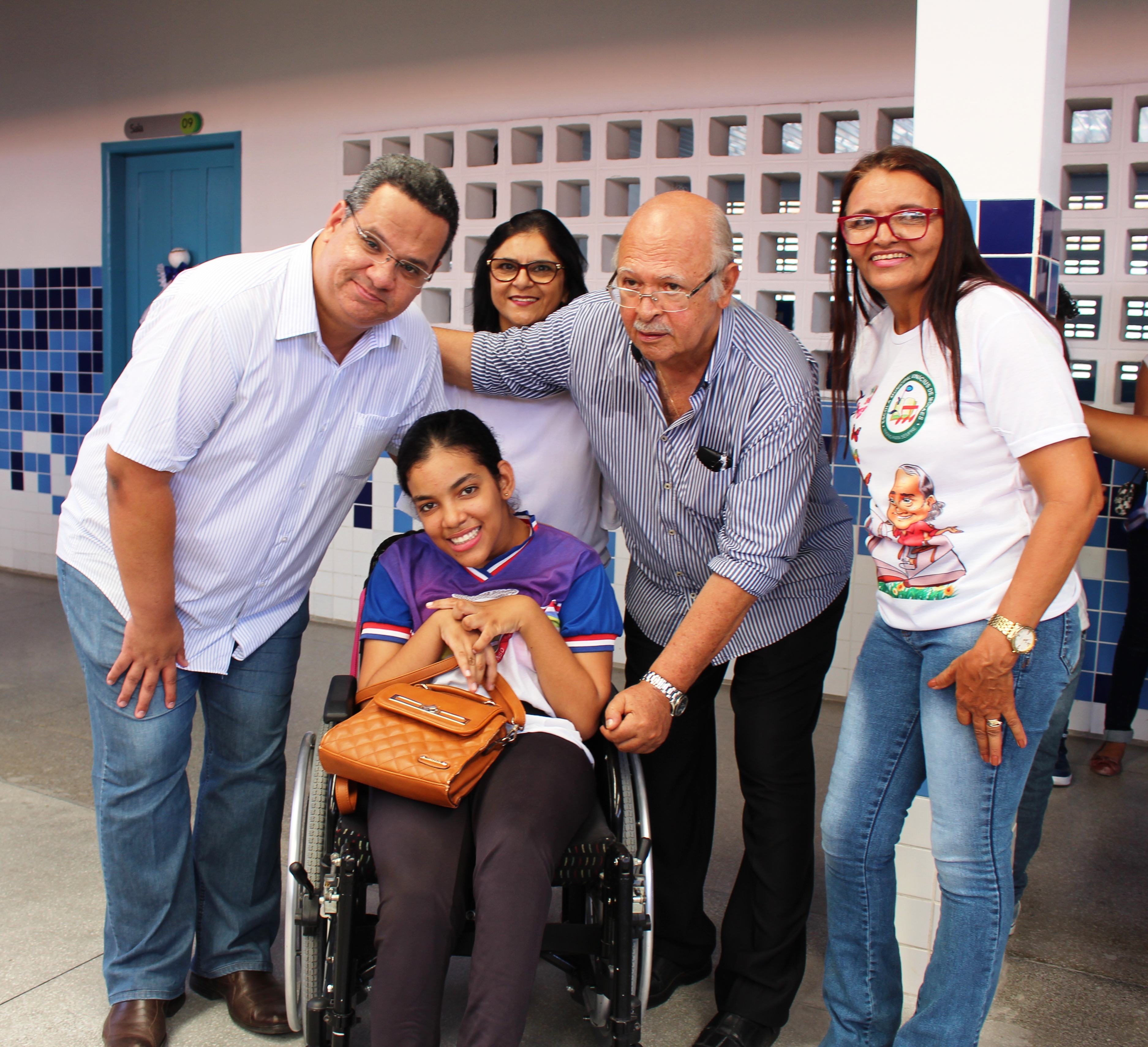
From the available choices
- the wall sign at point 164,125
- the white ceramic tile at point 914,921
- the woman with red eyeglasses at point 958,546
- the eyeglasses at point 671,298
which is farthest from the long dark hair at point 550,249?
the wall sign at point 164,125

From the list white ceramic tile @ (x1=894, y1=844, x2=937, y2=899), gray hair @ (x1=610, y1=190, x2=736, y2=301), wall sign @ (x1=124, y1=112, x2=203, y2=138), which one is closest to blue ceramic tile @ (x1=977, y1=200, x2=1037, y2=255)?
gray hair @ (x1=610, y1=190, x2=736, y2=301)

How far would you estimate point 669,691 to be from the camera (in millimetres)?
1722

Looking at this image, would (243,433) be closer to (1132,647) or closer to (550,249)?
(550,249)

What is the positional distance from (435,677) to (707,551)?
519 mm

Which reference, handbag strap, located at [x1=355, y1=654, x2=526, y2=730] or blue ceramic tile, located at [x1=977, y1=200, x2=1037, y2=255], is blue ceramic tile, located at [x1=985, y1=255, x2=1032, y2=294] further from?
handbag strap, located at [x1=355, y1=654, x2=526, y2=730]

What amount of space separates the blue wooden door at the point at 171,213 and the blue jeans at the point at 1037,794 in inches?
163

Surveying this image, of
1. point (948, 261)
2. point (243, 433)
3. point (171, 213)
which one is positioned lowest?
point (243, 433)

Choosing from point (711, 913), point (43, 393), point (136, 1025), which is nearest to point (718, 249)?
point (711, 913)

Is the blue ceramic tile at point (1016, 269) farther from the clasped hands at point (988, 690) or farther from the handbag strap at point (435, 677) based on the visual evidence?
the handbag strap at point (435, 677)

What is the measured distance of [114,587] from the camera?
1722 mm

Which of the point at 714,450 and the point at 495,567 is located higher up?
the point at 714,450

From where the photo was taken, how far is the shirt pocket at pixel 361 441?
182 cm

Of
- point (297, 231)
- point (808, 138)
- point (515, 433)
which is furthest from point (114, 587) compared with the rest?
point (297, 231)

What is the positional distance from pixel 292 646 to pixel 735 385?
36.7 inches
